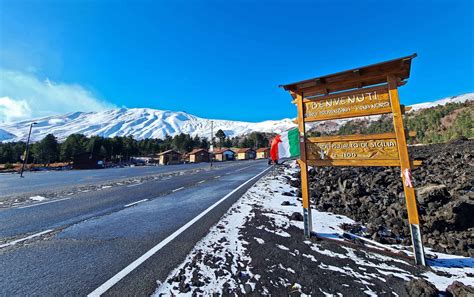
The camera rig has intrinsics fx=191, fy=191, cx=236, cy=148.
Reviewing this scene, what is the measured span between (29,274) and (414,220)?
19.8ft

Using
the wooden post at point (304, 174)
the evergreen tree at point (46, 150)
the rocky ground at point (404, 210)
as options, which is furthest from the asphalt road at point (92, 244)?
the evergreen tree at point (46, 150)

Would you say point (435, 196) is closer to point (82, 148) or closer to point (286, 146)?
point (286, 146)

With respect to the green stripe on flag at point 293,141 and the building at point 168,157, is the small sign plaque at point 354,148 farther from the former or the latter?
the building at point 168,157

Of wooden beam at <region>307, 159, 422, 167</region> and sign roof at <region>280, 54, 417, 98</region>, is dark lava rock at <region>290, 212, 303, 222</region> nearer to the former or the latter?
wooden beam at <region>307, 159, 422, 167</region>

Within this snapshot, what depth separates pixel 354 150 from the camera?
378 cm

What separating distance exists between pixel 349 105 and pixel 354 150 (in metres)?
0.92

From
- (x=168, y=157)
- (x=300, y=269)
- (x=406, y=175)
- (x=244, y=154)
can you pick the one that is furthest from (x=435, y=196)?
(x=244, y=154)

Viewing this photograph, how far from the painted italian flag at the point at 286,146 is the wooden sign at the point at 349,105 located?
793 mm

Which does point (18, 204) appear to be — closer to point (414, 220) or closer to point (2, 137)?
point (414, 220)

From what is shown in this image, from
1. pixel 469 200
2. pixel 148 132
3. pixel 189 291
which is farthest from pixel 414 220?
pixel 148 132

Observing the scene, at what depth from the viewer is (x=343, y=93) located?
3979 mm

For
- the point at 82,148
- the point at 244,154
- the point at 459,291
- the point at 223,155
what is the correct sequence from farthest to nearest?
the point at 244,154
the point at 223,155
the point at 82,148
the point at 459,291

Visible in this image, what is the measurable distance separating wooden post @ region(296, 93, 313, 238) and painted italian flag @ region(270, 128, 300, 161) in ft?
1.49

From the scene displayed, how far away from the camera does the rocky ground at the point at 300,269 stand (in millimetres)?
2391
